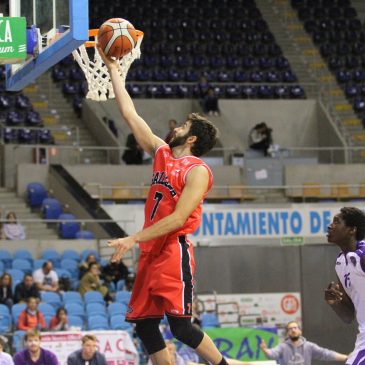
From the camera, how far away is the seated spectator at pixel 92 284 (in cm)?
1770

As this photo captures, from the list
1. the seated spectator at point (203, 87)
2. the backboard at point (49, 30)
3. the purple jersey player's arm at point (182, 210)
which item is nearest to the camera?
the purple jersey player's arm at point (182, 210)

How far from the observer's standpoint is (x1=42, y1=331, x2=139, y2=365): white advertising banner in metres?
14.8

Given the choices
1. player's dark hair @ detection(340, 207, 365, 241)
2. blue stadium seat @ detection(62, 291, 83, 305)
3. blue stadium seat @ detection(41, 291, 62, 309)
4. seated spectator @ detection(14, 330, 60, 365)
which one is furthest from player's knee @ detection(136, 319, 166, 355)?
blue stadium seat @ detection(62, 291, 83, 305)

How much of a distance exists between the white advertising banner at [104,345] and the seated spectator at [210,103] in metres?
12.4

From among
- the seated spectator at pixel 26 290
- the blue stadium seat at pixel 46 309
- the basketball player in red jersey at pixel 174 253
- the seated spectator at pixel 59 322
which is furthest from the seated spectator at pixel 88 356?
Result: the basketball player in red jersey at pixel 174 253

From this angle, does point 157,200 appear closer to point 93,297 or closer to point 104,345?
point 104,345

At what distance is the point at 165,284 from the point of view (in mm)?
6395

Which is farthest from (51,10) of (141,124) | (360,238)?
(360,238)

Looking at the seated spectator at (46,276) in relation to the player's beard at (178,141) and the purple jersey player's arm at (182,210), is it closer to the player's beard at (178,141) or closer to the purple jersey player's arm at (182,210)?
the player's beard at (178,141)

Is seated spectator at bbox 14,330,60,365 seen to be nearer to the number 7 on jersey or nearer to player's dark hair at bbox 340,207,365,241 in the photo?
the number 7 on jersey

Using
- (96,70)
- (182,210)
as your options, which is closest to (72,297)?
(96,70)

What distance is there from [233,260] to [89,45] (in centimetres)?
1101

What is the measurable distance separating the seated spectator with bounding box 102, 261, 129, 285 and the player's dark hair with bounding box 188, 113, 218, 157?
12154 millimetres

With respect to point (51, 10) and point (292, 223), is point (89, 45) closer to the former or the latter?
point (51, 10)
